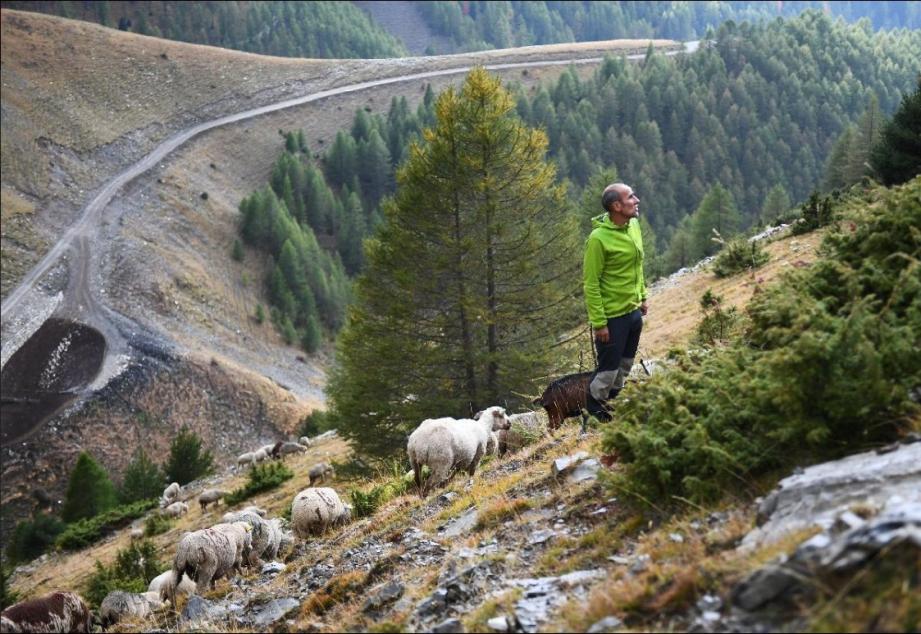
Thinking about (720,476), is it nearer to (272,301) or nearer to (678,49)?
(272,301)

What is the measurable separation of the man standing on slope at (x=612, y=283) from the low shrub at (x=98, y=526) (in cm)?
3120

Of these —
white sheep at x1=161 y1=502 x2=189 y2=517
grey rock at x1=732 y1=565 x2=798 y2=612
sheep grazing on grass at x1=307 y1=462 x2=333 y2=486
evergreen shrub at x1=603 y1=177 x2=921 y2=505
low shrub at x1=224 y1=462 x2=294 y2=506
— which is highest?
evergreen shrub at x1=603 y1=177 x2=921 y2=505

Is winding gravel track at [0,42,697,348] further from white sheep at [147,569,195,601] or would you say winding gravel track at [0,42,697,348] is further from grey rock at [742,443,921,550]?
grey rock at [742,443,921,550]

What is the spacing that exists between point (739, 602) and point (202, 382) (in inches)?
2412

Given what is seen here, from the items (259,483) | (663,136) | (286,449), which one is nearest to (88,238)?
(286,449)

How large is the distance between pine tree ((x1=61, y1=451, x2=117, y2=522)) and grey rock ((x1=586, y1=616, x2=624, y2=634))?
134ft

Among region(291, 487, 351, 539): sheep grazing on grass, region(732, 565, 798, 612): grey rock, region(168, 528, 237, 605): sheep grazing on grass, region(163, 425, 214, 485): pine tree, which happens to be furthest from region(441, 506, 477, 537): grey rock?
region(163, 425, 214, 485): pine tree

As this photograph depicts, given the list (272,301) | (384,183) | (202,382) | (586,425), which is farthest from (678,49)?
(586,425)

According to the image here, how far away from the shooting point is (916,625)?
165 inches

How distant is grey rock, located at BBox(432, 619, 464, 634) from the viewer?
19.8 ft

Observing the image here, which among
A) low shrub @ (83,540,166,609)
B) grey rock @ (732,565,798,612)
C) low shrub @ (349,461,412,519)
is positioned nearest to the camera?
grey rock @ (732,565,798,612)

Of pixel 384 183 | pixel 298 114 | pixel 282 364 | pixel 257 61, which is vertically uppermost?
pixel 257 61

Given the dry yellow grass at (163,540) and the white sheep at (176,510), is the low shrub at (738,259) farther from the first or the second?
the white sheep at (176,510)

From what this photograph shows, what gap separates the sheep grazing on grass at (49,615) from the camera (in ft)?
34.1
